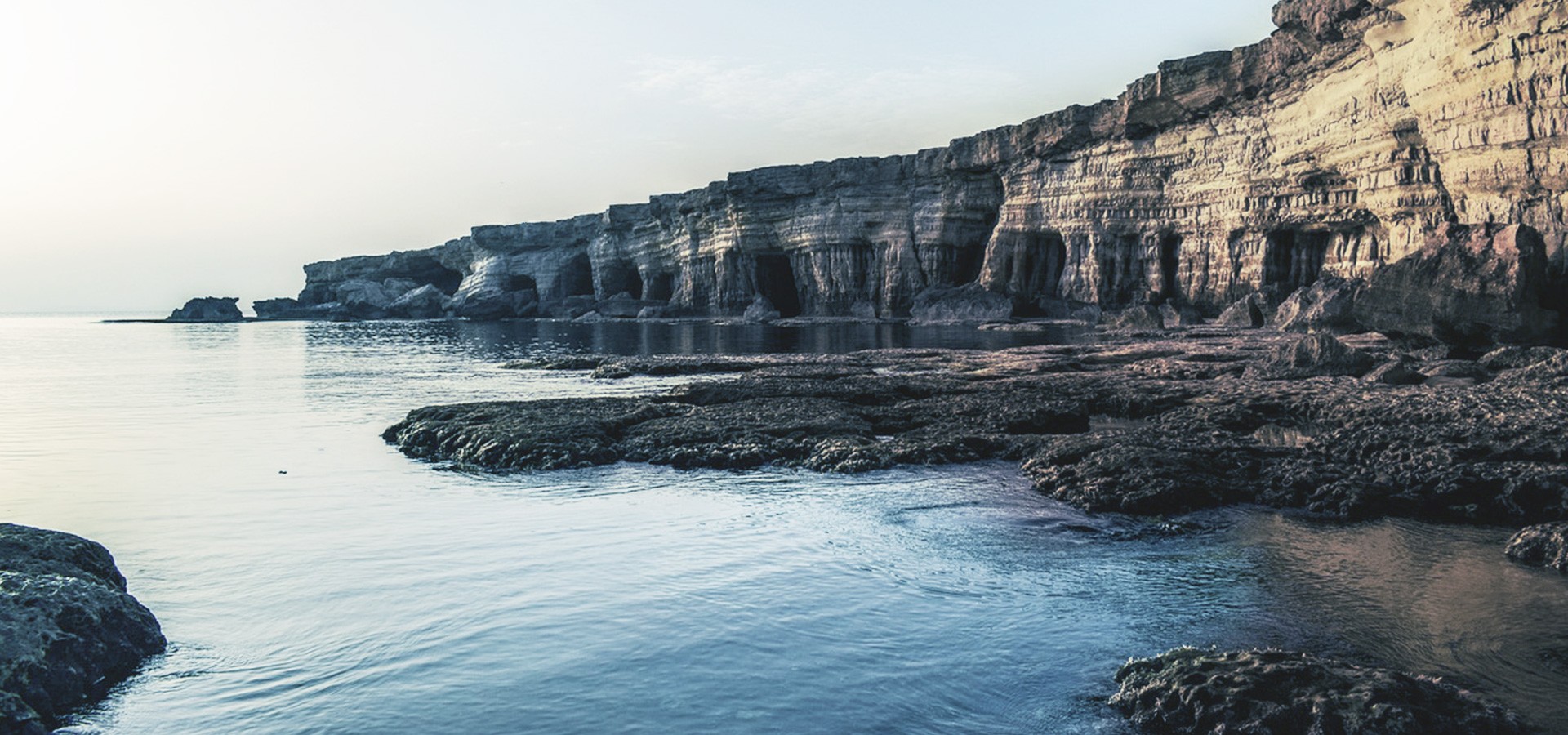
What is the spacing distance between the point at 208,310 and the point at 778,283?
8509 centimetres

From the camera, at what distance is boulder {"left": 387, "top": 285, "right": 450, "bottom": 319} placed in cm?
12150

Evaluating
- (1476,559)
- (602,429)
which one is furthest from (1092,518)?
(602,429)

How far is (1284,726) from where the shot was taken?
573cm

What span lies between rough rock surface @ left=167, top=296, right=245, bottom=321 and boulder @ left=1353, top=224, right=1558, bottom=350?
142 metres

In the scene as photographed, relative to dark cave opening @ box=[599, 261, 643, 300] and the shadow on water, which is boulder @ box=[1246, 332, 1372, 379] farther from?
dark cave opening @ box=[599, 261, 643, 300]

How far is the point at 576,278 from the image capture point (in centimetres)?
11694

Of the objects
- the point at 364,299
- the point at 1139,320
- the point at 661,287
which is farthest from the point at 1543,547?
the point at 364,299

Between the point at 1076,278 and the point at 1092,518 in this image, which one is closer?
the point at 1092,518

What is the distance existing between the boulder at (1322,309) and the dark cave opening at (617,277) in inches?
2992

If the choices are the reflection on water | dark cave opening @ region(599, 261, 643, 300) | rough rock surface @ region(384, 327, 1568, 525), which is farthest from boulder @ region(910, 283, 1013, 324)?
the reflection on water

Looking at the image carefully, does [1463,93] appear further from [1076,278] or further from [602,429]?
[1076,278]

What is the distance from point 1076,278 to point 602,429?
52697 millimetres

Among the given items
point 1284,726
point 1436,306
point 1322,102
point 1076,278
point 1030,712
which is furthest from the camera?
point 1076,278

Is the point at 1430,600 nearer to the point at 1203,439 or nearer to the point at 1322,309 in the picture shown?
the point at 1203,439
